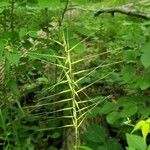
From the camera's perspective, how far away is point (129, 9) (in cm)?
363

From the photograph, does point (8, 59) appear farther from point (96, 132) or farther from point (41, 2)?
point (96, 132)

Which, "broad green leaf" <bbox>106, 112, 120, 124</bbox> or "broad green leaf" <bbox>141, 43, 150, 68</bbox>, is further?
"broad green leaf" <bbox>106, 112, 120, 124</bbox>

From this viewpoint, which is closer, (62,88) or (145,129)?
(145,129)

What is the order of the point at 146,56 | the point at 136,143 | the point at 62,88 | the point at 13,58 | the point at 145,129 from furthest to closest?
1. the point at 62,88
2. the point at 13,58
3. the point at 146,56
4. the point at 136,143
5. the point at 145,129

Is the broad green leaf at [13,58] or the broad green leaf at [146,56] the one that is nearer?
the broad green leaf at [146,56]

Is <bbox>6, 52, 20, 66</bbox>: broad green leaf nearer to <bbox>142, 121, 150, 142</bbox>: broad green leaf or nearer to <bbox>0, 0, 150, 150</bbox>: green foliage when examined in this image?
<bbox>0, 0, 150, 150</bbox>: green foliage

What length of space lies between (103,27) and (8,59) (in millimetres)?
2958

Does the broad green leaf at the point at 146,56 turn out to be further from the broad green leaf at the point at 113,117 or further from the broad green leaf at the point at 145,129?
the broad green leaf at the point at 145,129

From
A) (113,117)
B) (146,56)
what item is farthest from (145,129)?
(113,117)

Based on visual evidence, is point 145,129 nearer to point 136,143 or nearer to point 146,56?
point 136,143

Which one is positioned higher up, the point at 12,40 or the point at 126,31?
the point at 12,40

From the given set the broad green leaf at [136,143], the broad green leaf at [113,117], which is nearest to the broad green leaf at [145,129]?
the broad green leaf at [136,143]

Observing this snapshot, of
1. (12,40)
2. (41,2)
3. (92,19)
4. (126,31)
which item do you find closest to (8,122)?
(12,40)

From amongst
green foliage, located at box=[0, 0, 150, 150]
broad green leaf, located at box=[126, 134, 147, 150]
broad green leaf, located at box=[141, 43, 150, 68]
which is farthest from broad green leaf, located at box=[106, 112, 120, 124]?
broad green leaf, located at box=[126, 134, 147, 150]
